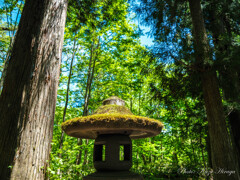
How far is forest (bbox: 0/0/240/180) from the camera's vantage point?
1864 millimetres

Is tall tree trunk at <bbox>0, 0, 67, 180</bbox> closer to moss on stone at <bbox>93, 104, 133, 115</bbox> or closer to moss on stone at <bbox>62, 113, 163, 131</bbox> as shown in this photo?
moss on stone at <bbox>62, 113, 163, 131</bbox>

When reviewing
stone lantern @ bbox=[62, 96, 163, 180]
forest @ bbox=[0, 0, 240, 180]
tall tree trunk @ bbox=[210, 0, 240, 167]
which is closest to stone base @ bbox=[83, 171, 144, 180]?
stone lantern @ bbox=[62, 96, 163, 180]

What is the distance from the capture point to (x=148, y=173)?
6.80 metres

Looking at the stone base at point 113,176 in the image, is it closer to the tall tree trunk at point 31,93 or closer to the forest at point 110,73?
the forest at point 110,73

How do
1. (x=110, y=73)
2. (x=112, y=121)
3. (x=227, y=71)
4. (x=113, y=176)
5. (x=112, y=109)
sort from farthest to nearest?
(x=110, y=73) → (x=227, y=71) → (x=112, y=109) → (x=113, y=176) → (x=112, y=121)

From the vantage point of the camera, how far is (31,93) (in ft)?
6.29

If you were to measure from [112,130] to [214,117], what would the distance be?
273 cm

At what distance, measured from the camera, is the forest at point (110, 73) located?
1864 millimetres

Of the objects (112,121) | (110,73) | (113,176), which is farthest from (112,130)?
(110,73)

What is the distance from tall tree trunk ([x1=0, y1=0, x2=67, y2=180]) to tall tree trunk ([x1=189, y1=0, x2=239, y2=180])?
3.82 meters

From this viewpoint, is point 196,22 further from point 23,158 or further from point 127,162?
point 23,158

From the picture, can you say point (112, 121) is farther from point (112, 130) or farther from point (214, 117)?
point (214, 117)

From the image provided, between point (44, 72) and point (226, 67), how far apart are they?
5.01 meters

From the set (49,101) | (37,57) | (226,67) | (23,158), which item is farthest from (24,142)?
(226,67)
